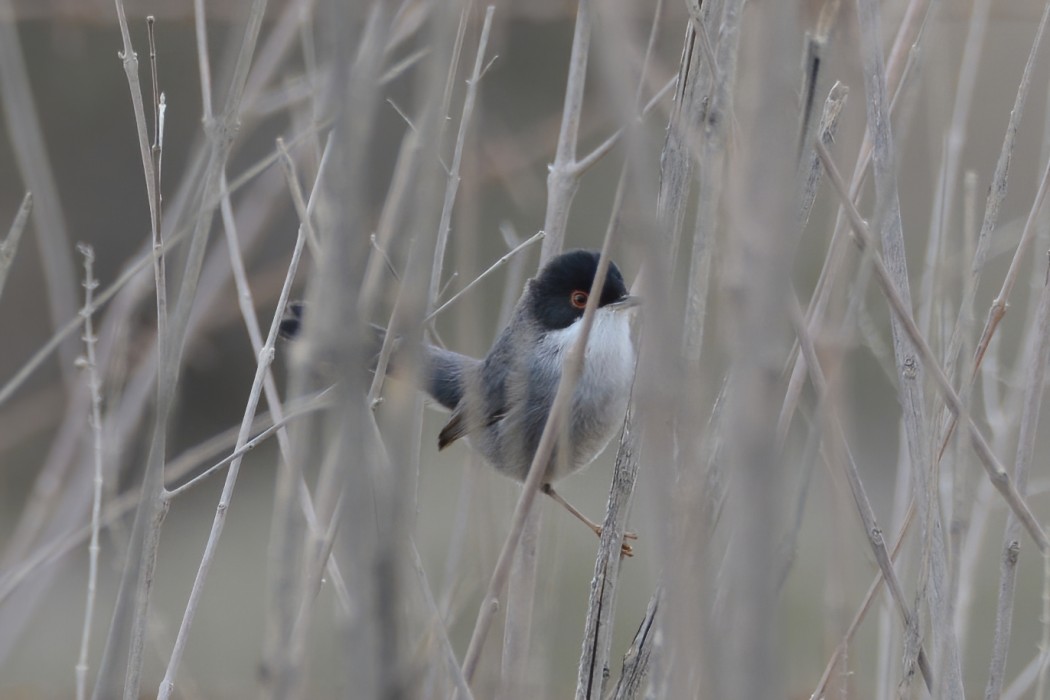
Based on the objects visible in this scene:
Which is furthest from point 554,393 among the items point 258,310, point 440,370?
point 258,310

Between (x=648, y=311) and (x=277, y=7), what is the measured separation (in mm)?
6571

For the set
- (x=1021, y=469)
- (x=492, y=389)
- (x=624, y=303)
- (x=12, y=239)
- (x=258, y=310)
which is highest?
(x=12, y=239)

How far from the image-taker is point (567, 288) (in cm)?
320

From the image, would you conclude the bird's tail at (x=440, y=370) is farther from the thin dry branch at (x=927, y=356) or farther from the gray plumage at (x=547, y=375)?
the thin dry branch at (x=927, y=356)

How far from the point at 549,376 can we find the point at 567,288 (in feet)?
1.01

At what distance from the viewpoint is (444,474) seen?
7.54m

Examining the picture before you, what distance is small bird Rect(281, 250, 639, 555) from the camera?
3.12 meters

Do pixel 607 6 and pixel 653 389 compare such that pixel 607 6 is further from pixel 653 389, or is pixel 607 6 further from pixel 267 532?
pixel 267 532

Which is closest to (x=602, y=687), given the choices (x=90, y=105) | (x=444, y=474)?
(x=444, y=474)

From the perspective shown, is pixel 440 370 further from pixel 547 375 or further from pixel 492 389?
pixel 547 375

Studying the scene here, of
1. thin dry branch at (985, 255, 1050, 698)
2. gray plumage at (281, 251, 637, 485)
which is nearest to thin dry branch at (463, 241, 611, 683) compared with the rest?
thin dry branch at (985, 255, 1050, 698)

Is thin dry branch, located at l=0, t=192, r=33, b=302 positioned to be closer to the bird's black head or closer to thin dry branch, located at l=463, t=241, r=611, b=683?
thin dry branch, located at l=463, t=241, r=611, b=683

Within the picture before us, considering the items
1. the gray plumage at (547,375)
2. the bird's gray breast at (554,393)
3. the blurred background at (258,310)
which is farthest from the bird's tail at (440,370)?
the blurred background at (258,310)

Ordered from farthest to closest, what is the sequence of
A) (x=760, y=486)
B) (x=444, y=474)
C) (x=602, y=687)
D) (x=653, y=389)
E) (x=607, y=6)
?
(x=444, y=474), (x=602, y=687), (x=653, y=389), (x=607, y=6), (x=760, y=486)
